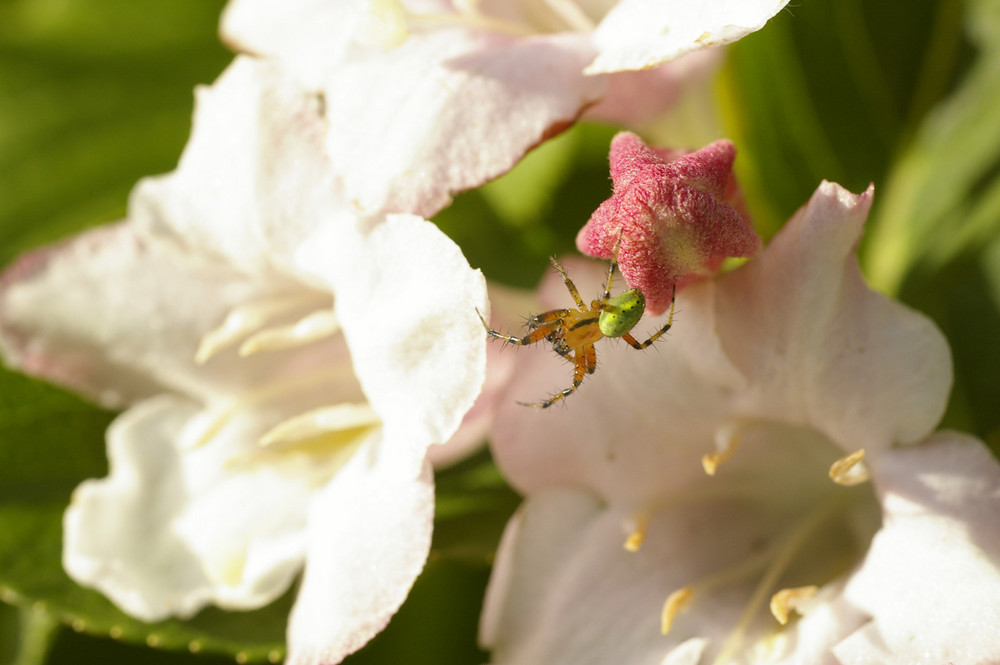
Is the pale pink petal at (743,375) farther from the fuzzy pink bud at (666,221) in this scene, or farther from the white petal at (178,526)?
the white petal at (178,526)

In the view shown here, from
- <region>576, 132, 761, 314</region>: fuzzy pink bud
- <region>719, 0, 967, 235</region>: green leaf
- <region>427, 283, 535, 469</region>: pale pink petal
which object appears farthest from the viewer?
<region>719, 0, 967, 235</region>: green leaf

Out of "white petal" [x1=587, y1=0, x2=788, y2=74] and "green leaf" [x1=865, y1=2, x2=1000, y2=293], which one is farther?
"green leaf" [x1=865, y1=2, x2=1000, y2=293]

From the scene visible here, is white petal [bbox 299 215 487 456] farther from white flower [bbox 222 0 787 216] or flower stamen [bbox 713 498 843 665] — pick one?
flower stamen [bbox 713 498 843 665]

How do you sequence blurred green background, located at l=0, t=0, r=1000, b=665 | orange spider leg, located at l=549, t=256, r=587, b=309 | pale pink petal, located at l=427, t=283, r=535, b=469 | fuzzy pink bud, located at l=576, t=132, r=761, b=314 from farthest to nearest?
blurred green background, located at l=0, t=0, r=1000, b=665 → pale pink petal, located at l=427, t=283, r=535, b=469 → orange spider leg, located at l=549, t=256, r=587, b=309 → fuzzy pink bud, located at l=576, t=132, r=761, b=314

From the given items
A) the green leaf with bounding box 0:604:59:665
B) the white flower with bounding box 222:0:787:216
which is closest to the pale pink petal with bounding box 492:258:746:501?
the white flower with bounding box 222:0:787:216

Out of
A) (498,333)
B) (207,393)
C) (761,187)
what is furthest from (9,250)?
(761,187)

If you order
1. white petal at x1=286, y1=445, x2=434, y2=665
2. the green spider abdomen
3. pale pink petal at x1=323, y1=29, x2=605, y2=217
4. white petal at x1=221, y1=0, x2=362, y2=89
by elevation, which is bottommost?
white petal at x1=286, y1=445, x2=434, y2=665

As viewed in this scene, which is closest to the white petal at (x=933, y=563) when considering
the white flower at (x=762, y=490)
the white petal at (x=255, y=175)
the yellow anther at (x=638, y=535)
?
the white flower at (x=762, y=490)
